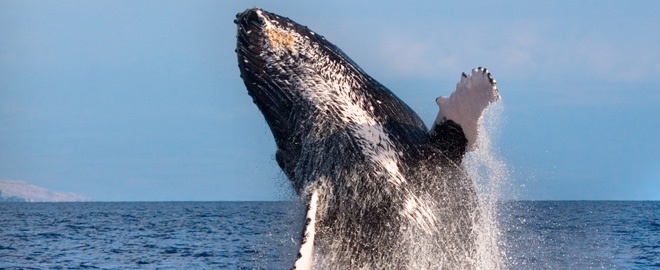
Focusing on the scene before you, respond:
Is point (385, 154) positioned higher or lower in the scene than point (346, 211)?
higher

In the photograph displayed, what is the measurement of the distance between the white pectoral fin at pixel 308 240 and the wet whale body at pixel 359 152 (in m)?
0.01

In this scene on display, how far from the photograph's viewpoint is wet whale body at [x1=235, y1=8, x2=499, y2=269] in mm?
8102

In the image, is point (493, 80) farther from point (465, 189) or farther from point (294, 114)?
point (294, 114)

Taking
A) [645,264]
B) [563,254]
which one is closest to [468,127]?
[645,264]

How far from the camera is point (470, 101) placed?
8.30 metres

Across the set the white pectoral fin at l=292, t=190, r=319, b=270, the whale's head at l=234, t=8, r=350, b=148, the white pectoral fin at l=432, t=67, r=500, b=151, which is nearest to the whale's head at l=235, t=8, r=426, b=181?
the whale's head at l=234, t=8, r=350, b=148

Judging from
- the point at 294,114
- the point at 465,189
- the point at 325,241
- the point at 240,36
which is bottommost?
the point at 325,241

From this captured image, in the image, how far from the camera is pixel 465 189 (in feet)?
28.3

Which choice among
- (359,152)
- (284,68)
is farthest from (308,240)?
(284,68)

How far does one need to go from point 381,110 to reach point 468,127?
37.5 inches

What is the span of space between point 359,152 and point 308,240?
104 centimetres

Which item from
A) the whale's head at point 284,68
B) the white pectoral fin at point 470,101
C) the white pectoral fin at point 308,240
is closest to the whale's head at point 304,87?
the whale's head at point 284,68

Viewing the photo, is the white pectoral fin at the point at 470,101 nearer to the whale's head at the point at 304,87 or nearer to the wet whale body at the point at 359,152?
the wet whale body at the point at 359,152

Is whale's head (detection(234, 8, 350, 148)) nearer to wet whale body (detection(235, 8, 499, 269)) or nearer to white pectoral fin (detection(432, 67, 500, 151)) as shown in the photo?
wet whale body (detection(235, 8, 499, 269))
